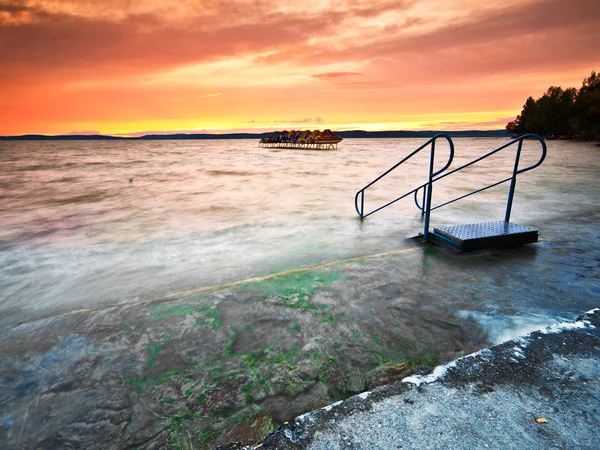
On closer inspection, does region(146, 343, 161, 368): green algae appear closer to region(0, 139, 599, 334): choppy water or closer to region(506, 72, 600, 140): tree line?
region(0, 139, 599, 334): choppy water

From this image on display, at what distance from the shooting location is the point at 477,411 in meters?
1.93

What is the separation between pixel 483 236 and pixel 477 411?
336cm

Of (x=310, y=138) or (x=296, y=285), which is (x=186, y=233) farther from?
(x=310, y=138)

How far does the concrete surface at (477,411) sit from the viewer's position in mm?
1767

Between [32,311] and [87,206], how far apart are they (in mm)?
8369

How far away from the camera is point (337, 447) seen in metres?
1.74

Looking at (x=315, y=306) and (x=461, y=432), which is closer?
(x=461, y=432)

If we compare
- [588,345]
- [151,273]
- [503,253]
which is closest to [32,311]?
[151,273]

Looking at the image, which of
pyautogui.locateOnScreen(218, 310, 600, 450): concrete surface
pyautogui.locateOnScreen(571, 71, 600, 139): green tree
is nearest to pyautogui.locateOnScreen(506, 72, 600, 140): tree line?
pyautogui.locateOnScreen(571, 71, 600, 139): green tree

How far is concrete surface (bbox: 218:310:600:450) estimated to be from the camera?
1767mm

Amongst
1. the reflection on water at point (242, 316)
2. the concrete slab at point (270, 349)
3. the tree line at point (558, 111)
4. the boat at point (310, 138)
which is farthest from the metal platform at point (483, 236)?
the tree line at point (558, 111)

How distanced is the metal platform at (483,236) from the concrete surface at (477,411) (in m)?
2.35

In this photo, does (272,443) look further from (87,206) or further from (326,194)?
(87,206)

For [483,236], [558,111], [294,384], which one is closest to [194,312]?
[294,384]
